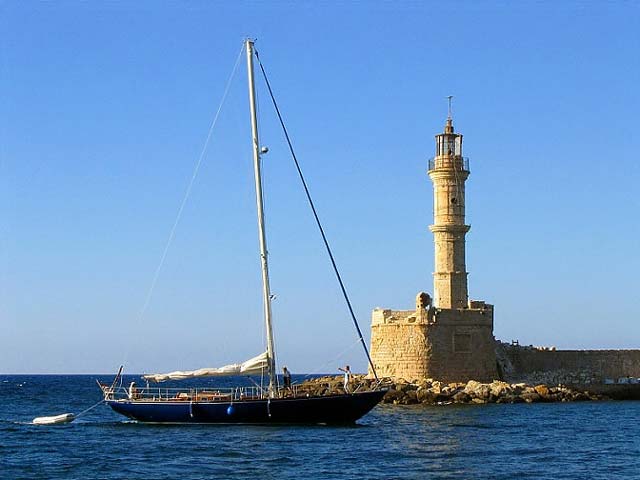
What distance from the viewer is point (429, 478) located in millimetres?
20297

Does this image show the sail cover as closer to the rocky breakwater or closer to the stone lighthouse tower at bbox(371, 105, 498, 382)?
the rocky breakwater

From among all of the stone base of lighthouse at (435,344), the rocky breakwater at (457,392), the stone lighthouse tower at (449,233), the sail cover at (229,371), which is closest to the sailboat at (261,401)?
the sail cover at (229,371)

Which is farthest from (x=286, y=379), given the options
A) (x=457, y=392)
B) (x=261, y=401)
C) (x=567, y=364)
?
(x=567, y=364)

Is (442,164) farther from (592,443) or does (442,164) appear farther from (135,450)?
(135,450)

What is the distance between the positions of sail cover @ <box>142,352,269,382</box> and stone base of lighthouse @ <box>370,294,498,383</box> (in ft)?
42.6

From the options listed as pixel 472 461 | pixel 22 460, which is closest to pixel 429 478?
pixel 472 461

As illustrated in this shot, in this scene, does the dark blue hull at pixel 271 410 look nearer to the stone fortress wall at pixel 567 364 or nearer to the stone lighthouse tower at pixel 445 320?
the stone lighthouse tower at pixel 445 320

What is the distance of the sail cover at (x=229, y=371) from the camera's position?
90.8 feet

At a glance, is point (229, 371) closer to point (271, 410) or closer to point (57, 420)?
point (271, 410)

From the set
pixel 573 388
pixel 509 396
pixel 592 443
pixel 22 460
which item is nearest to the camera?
pixel 22 460

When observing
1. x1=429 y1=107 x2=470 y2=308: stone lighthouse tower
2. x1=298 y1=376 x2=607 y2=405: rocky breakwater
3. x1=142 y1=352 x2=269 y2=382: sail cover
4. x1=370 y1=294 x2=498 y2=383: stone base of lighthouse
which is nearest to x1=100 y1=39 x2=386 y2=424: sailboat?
x1=142 y1=352 x2=269 y2=382: sail cover

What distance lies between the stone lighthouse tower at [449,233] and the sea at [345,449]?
8.02m

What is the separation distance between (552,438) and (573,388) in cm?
1568

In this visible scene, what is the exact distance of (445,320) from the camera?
4000 cm
